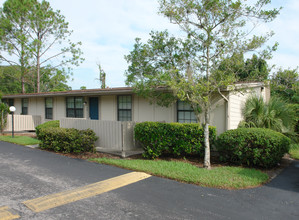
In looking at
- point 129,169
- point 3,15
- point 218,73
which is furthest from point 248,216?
point 3,15

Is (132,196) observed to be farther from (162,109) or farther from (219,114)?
(162,109)

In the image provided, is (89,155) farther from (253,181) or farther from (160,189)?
(253,181)

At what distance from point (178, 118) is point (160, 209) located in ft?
19.3

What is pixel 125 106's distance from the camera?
11.8 m

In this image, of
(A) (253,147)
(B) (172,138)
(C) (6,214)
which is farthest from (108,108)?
(C) (6,214)

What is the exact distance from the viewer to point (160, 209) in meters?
4.13

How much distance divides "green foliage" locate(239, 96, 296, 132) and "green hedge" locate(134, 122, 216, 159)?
2993 millimetres

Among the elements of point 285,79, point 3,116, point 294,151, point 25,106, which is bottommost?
point 294,151

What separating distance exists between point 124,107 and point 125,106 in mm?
94

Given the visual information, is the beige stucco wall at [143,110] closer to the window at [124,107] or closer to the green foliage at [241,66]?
the window at [124,107]

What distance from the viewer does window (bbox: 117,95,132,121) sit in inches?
458

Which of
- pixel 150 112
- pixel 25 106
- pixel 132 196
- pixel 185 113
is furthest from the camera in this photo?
pixel 25 106

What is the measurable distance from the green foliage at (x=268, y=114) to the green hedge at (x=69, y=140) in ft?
21.1

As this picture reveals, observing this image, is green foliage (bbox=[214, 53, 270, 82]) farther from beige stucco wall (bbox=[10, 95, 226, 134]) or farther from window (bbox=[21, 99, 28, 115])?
window (bbox=[21, 99, 28, 115])
